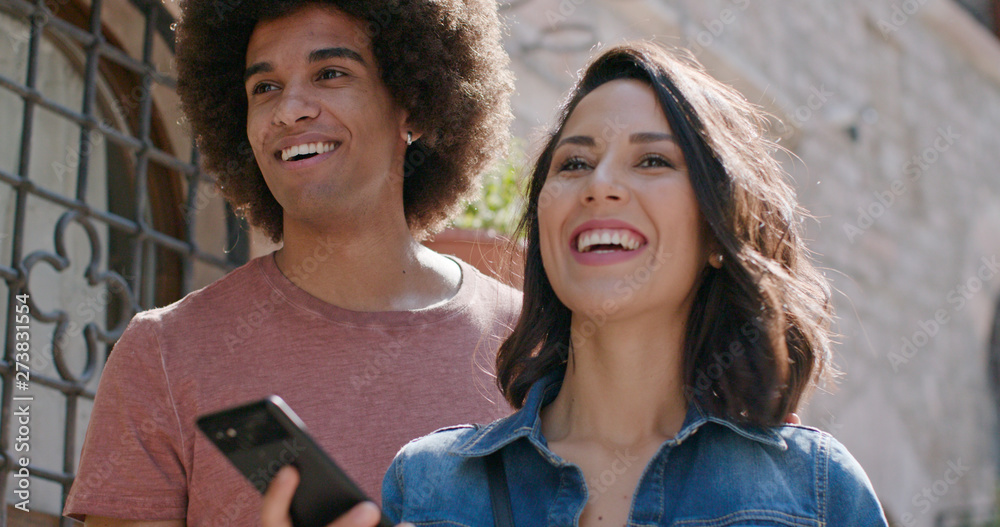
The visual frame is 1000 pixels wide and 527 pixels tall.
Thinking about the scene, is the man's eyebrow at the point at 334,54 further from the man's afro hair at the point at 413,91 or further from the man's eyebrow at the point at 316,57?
the man's afro hair at the point at 413,91

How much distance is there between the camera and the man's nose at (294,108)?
253 centimetres

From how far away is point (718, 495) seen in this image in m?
1.57

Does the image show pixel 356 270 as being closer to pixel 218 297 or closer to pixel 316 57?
pixel 218 297

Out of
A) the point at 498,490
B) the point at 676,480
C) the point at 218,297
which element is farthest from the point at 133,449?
the point at 676,480

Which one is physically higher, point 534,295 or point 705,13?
point 705,13

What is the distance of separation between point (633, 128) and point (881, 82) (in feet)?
22.0

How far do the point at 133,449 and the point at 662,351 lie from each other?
44.5 inches

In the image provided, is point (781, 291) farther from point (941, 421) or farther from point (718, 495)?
point (941, 421)

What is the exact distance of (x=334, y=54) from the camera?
8.79ft

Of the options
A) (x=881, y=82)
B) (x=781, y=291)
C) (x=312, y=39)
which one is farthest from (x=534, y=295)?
(x=881, y=82)

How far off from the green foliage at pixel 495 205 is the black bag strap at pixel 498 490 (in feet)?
6.03

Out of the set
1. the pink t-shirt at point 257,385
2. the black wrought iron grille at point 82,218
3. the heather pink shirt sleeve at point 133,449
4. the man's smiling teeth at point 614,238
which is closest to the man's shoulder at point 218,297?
the pink t-shirt at point 257,385

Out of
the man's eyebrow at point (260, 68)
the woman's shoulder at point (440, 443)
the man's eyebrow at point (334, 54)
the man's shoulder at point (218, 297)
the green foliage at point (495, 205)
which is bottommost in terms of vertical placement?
the woman's shoulder at point (440, 443)

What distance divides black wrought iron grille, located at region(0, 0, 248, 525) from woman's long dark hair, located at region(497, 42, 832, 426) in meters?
1.63
